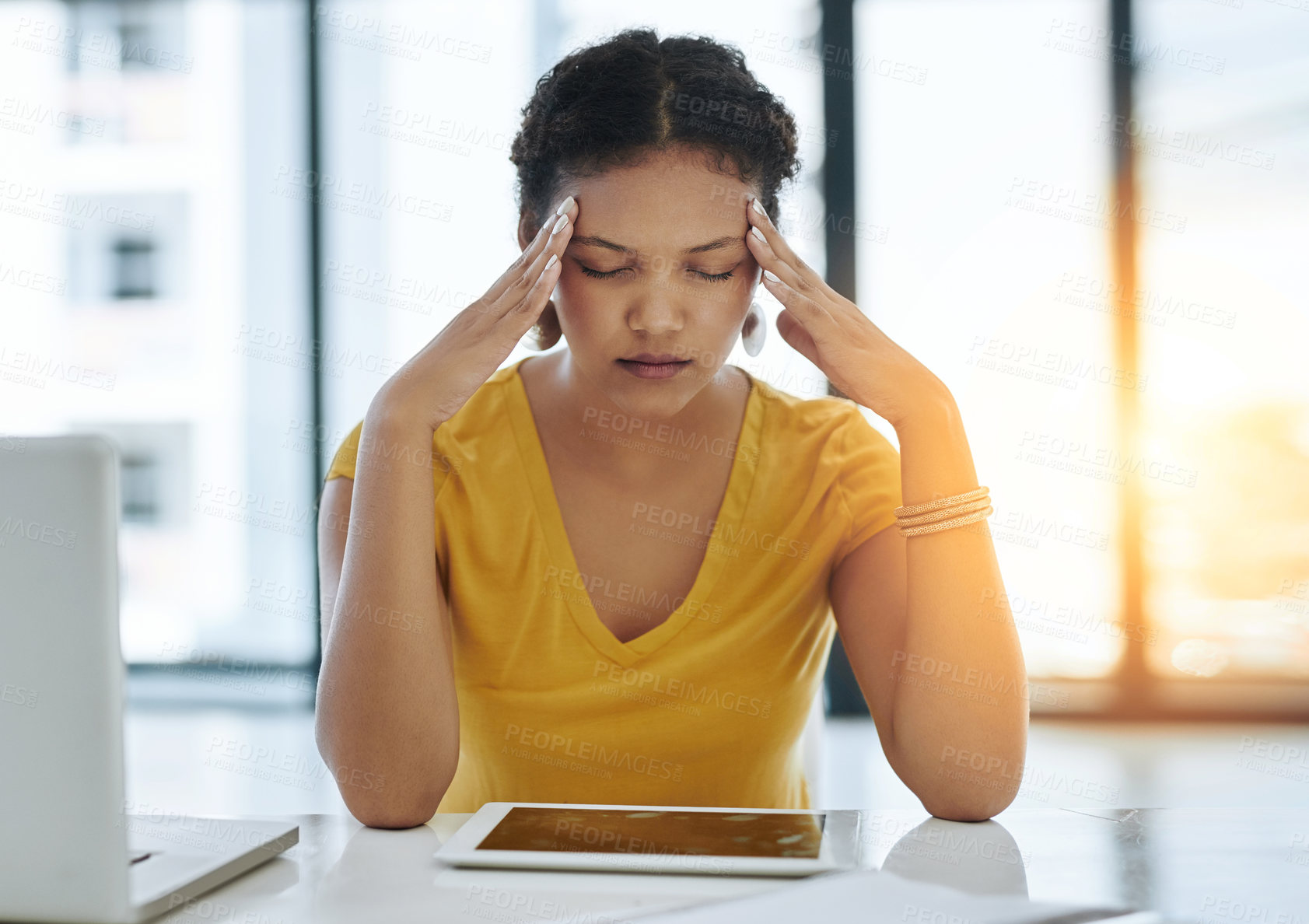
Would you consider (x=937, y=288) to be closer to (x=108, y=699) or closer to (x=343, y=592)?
(x=343, y=592)

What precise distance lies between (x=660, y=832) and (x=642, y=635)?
376mm

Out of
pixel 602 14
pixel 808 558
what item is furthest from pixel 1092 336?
pixel 808 558

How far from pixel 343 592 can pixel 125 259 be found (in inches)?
138

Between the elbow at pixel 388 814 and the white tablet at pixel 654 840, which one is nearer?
the white tablet at pixel 654 840

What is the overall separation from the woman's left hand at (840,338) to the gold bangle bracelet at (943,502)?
101mm

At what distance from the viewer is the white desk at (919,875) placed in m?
0.63

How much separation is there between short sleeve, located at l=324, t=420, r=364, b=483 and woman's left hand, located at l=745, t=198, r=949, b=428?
521mm

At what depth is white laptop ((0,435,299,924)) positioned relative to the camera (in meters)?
0.48
